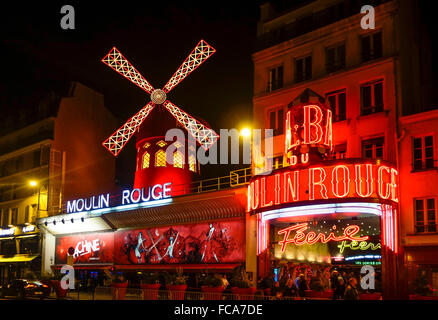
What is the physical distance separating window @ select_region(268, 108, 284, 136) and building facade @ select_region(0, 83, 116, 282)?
1573cm

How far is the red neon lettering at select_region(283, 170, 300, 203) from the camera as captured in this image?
18406 mm

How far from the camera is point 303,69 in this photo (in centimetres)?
2214

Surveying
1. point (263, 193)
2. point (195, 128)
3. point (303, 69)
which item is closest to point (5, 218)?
point (195, 128)

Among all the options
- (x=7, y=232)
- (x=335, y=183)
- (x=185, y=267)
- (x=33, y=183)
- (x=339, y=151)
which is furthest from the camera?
(x=7, y=232)

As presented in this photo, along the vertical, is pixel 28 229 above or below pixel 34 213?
below

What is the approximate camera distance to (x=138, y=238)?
2734cm

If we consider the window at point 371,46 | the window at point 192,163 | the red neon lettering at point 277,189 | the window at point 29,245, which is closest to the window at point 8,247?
the window at point 29,245

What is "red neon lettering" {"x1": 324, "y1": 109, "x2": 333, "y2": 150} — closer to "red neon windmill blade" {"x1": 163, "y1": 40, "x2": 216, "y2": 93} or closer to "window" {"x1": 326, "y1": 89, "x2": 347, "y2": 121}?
"window" {"x1": 326, "y1": 89, "x2": 347, "y2": 121}

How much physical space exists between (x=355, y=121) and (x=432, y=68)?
5.49 meters

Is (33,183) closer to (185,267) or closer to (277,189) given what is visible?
(185,267)

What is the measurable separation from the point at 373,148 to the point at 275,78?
5.57 meters

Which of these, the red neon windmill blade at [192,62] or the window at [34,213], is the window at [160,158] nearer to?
the red neon windmill blade at [192,62]
